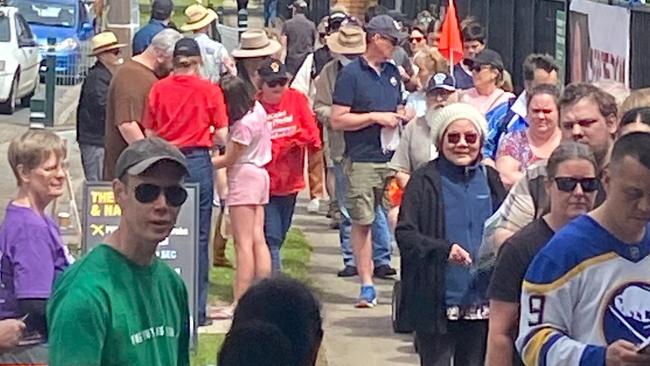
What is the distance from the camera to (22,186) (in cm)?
698

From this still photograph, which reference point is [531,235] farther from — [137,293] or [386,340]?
[386,340]

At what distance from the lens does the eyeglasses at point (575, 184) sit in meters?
5.75

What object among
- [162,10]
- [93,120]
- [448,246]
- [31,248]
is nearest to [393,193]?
[93,120]

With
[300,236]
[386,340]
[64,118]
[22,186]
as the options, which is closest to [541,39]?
[300,236]

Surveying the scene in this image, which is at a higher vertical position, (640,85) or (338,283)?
(640,85)

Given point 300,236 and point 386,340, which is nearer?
point 386,340

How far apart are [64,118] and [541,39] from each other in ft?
27.2

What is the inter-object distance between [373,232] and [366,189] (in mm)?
917

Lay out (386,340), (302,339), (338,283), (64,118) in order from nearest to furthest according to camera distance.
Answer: (302,339) < (386,340) < (338,283) < (64,118)

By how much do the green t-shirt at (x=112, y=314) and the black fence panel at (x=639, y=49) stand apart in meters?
7.82

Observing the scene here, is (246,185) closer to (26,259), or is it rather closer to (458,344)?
(458,344)

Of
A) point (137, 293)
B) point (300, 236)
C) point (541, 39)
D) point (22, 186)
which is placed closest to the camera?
point (137, 293)

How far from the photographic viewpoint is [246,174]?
11.0 meters

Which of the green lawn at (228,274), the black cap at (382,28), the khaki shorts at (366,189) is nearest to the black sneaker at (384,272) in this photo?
the green lawn at (228,274)
